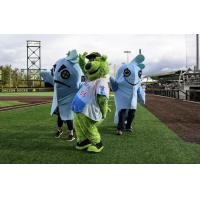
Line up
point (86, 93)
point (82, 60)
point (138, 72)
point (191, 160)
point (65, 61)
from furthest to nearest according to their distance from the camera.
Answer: point (138, 72) → point (65, 61) → point (82, 60) → point (86, 93) → point (191, 160)

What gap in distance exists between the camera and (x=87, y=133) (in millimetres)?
6598

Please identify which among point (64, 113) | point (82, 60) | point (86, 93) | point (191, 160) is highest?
point (82, 60)

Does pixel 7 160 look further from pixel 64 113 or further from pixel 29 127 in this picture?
pixel 29 127

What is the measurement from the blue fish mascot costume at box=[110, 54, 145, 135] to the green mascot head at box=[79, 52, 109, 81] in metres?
2.53

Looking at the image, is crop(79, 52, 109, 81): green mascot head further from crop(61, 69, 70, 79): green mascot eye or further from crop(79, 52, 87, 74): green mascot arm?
crop(61, 69, 70, 79): green mascot eye

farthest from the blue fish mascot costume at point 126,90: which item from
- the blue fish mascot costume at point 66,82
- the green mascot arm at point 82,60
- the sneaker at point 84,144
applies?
the sneaker at point 84,144

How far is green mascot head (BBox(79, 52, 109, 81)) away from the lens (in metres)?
6.49

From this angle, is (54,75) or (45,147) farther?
(54,75)

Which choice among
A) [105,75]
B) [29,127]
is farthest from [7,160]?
[29,127]

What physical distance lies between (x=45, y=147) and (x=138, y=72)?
364 centimetres

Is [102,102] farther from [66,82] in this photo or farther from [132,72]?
[132,72]

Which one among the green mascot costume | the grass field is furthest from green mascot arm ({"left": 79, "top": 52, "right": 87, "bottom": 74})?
the grass field

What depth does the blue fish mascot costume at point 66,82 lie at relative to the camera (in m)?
7.57

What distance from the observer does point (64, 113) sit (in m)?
7.73
